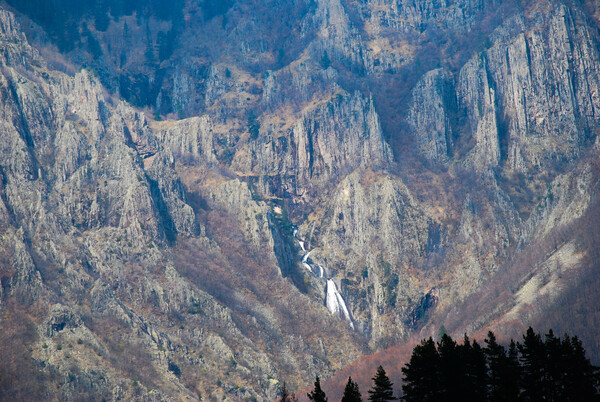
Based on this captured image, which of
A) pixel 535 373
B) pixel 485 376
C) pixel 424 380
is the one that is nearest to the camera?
pixel 535 373

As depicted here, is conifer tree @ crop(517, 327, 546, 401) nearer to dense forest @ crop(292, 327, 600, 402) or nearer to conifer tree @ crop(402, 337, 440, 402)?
dense forest @ crop(292, 327, 600, 402)

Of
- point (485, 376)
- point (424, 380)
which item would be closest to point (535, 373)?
point (485, 376)

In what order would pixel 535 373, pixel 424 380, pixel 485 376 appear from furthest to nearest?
1. pixel 485 376
2. pixel 424 380
3. pixel 535 373

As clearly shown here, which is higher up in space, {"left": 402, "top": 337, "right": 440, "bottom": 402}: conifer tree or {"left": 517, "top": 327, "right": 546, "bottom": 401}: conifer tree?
{"left": 402, "top": 337, "right": 440, "bottom": 402}: conifer tree

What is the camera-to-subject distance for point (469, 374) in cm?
8406

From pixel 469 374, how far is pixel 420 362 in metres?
5.12

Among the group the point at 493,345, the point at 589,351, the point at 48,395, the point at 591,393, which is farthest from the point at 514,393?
the point at 48,395

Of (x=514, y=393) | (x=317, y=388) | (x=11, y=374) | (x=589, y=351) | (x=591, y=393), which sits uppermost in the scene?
(x=11, y=374)

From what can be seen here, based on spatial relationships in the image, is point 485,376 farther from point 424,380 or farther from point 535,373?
point 424,380

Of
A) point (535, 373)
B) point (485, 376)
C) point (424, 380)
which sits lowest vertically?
point (535, 373)

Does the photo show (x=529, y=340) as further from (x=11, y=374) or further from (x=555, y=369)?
(x=11, y=374)

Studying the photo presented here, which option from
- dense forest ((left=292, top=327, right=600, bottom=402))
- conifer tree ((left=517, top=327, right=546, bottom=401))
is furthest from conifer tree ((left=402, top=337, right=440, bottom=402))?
conifer tree ((left=517, top=327, right=546, bottom=401))

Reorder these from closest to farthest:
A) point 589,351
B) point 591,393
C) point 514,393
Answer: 1. point 514,393
2. point 591,393
3. point 589,351

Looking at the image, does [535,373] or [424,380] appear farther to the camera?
[424,380]
